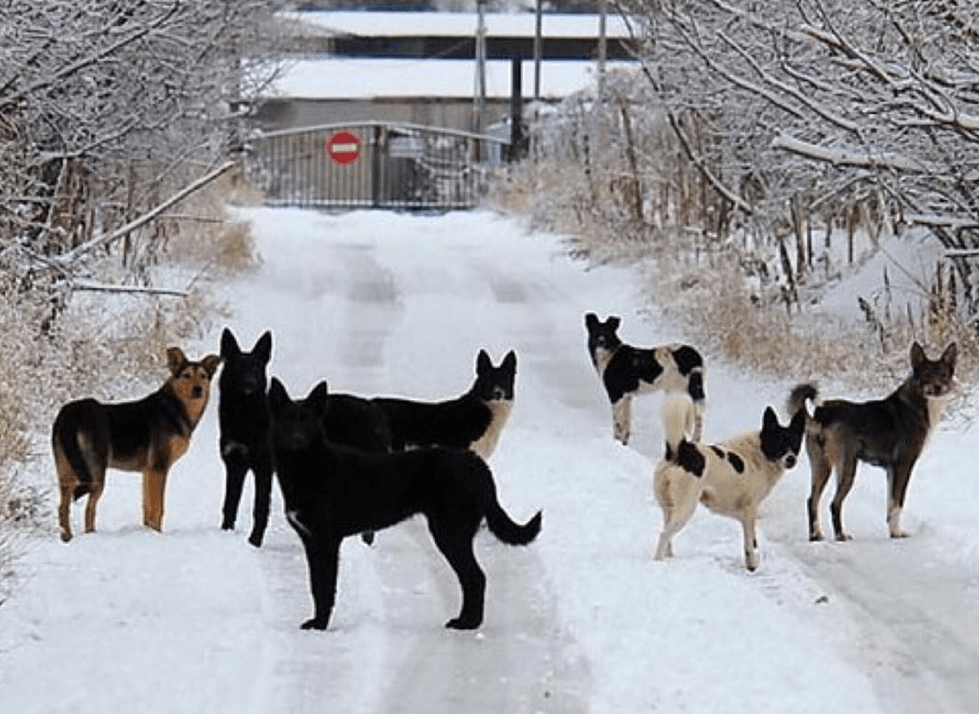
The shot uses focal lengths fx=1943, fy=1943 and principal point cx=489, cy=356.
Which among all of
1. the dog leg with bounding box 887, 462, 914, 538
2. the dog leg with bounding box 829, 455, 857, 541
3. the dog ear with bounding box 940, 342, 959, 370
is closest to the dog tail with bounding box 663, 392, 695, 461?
the dog leg with bounding box 829, 455, 857, 541

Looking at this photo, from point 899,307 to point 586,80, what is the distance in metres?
35.3

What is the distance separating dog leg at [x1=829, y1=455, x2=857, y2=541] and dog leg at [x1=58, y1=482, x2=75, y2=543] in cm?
421

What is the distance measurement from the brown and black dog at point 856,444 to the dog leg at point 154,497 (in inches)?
140

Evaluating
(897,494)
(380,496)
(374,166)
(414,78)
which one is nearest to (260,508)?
(380,496)

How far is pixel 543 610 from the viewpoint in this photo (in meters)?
9.08

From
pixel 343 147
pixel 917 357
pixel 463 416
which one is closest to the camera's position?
pixel 917 357

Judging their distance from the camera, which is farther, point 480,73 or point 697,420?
point 480,73

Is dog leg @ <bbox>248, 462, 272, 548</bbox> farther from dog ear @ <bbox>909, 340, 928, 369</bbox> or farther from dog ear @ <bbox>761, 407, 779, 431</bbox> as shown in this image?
dog ear @ <bbox>909, 340, 928, 369</bbox>

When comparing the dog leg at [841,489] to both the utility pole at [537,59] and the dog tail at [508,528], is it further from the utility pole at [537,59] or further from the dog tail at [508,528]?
the utility pole at [537,59]

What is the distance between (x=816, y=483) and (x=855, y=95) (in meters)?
4.71

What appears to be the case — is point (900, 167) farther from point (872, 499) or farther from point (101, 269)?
point (101, 269)

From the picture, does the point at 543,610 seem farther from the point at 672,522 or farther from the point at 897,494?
the point at 897,494

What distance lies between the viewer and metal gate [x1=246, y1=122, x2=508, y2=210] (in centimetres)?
4853

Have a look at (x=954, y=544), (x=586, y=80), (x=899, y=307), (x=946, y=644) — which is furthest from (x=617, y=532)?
(x=586, y=80)
